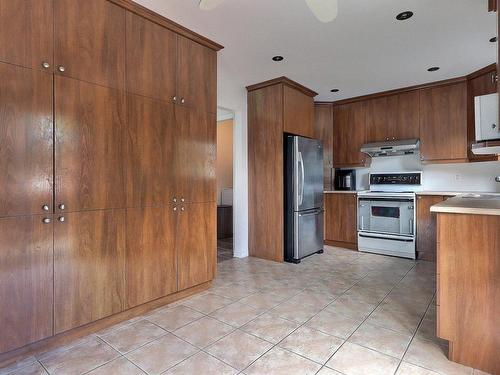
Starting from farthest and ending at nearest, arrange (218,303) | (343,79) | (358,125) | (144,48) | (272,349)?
(358,125)
(343,79)
(218,303)
(144,48)
(272,349)

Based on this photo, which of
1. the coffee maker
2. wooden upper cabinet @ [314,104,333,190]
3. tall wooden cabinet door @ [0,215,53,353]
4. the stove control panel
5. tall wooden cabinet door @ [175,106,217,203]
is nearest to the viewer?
tall wooden cabinet door @ [0,215,53,353]

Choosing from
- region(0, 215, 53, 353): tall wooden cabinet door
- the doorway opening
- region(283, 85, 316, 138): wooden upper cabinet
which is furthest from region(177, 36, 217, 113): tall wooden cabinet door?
the doorway opening

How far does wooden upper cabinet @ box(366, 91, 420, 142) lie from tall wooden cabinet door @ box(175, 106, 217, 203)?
9.95ft

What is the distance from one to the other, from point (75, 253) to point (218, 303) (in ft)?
4.28

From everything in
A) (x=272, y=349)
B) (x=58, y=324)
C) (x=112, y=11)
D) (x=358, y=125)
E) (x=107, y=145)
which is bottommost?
(x=272, y=349)

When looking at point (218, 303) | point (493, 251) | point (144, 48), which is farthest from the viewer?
point (218, 303)

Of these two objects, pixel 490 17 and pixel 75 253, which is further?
pixel 490 17

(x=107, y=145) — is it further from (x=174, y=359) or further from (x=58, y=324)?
(x=174, y=359)

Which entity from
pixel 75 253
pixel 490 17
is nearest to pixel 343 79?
pixel 490 17

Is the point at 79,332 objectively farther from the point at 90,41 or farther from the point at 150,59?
the point at 150,59

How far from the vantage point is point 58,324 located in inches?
74.5

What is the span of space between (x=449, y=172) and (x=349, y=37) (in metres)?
2.90

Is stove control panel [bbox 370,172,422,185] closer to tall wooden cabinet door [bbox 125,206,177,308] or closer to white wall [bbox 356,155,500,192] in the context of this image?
white wall [bbox 356,155,500,192]

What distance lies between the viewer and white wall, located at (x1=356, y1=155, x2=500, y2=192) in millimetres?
4035
